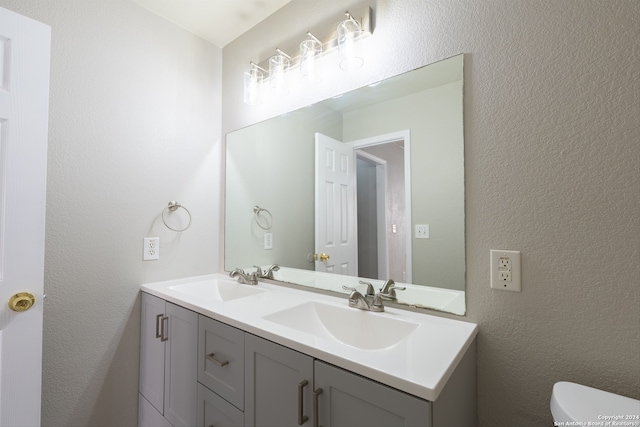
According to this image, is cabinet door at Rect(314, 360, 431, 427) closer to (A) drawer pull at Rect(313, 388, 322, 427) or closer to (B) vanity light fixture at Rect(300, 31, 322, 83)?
(A) drawer pull at Rect(313, 388, 322, 427)

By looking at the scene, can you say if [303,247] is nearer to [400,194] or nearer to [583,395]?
[400,194]

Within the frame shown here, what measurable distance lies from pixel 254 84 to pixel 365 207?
0.98 metres

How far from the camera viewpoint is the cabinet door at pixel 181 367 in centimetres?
124

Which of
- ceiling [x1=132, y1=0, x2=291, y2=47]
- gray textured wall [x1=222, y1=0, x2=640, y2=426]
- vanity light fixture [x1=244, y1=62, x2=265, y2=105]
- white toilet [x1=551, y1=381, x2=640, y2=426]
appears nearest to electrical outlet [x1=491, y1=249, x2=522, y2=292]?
gray textured wall [x1=222, y1=0, x2=640, y2=426]

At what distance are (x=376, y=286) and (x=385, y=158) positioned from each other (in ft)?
1.81

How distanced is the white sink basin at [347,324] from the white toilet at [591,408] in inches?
15.9

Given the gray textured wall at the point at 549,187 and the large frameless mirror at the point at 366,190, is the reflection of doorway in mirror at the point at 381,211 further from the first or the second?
the gray textured wall at the point at 549,187

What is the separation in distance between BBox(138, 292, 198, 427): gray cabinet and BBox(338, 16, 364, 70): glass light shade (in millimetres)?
1292

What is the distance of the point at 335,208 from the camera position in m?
1.45

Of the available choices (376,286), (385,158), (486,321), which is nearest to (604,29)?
(385,158)

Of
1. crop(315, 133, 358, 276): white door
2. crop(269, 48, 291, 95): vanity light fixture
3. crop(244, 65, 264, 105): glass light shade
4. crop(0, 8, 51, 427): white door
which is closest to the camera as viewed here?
crop(0, 8, 51, 427): white door

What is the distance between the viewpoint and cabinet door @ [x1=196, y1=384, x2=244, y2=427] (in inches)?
41.6

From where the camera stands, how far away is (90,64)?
145 cm

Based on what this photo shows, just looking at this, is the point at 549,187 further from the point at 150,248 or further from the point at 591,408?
the point at 150,248
